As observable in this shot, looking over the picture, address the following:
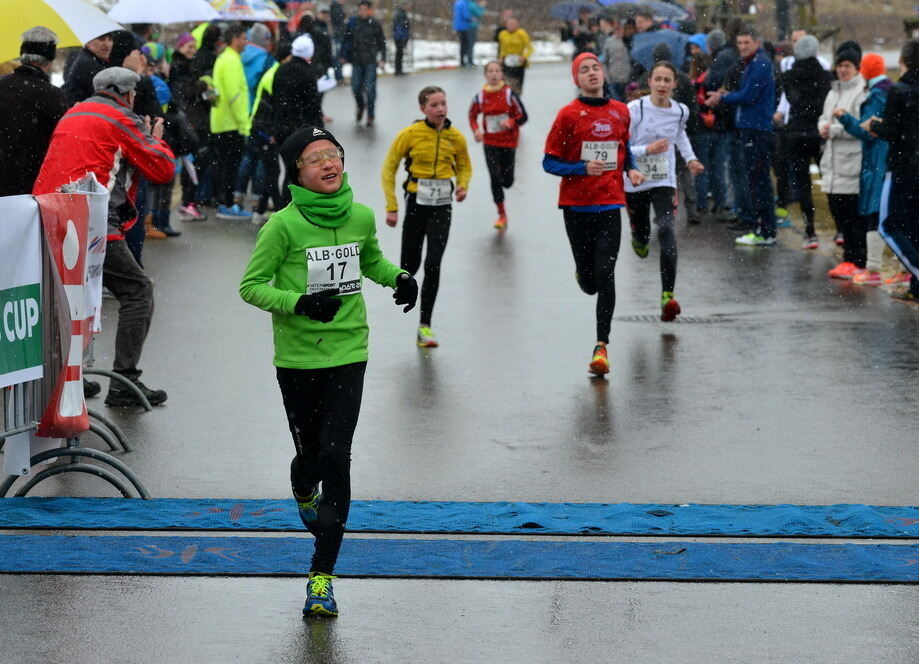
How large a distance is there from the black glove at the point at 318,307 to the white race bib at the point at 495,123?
1265 centimetres

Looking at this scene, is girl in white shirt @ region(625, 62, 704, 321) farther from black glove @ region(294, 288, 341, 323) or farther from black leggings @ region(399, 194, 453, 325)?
black glove @ region(294, 288, 341, 323)

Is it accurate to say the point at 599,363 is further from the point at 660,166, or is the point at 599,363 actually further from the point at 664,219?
the point at 660,166

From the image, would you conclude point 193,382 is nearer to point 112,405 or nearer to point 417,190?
point 112,405

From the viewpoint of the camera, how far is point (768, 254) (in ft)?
53.7

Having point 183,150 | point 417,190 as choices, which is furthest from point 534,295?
point 183,150

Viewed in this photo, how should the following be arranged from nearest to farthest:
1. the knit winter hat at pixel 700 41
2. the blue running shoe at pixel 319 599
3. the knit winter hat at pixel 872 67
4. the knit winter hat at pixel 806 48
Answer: the blue running shoe at pixel 319 599 < the knit winter hat at pixel 872 67 < the knit winter hat at pixel 806 48 < the knit winter hat at pixel 700 41

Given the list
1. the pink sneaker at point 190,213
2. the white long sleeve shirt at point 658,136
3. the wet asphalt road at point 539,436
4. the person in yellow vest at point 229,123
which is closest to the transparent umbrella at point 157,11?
the person in yellow vest at point 229,123

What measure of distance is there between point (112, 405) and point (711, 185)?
10.9 meters

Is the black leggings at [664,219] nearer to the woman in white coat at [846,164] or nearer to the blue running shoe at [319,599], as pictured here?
the woman in white coat at [846,164]

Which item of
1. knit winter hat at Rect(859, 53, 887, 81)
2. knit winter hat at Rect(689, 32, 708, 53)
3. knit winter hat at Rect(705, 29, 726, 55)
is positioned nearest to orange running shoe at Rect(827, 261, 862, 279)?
knit winter hat at Rect(859, 53, 887, 81)

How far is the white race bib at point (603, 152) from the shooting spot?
10844 millimetres

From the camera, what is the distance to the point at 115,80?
31.1 feet

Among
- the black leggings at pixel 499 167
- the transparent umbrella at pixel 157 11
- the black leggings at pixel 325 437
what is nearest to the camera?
the black leggings at pixel 325 437

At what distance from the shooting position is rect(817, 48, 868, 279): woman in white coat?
14.5 metres
